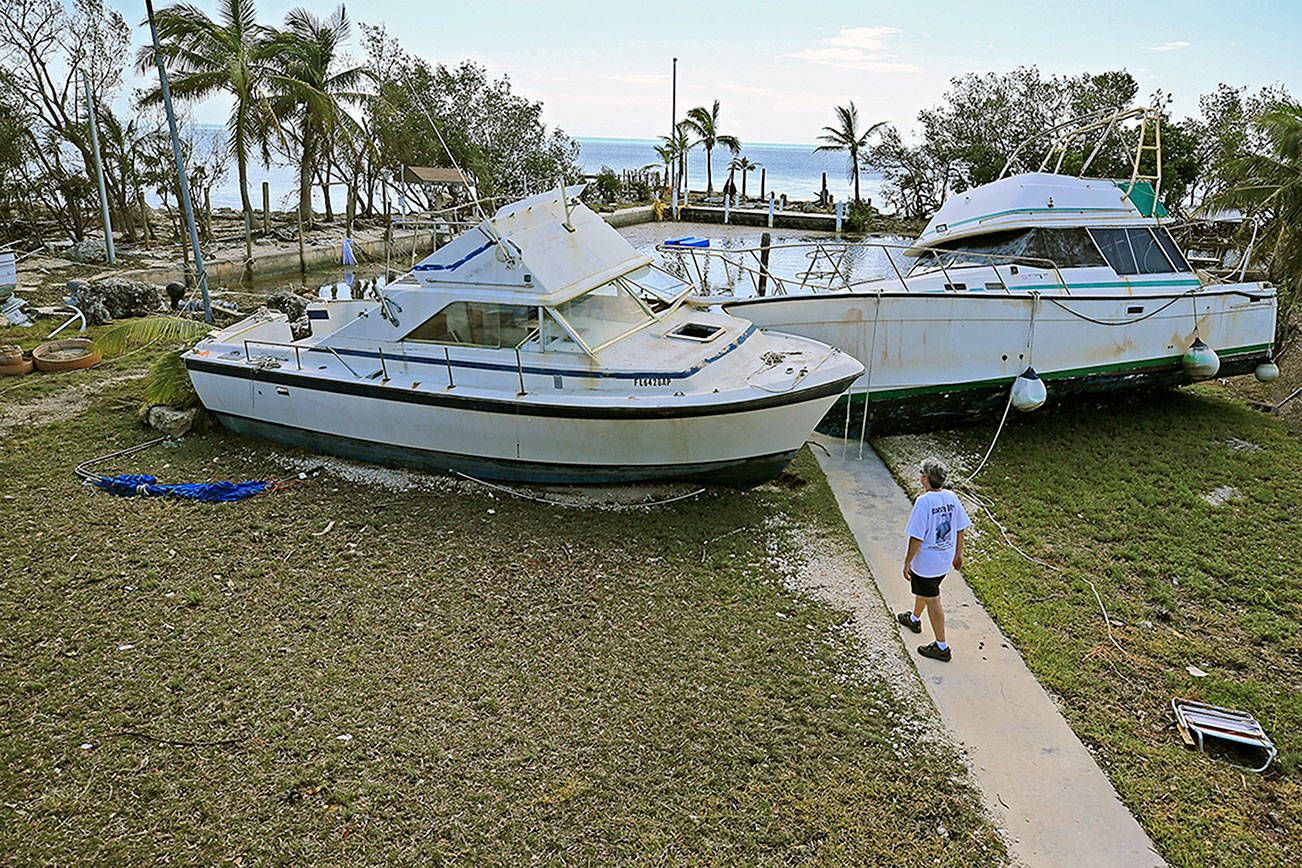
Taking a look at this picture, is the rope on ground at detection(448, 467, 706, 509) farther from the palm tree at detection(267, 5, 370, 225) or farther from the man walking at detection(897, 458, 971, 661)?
the palm tree at detection(267, 5, 370, 225)

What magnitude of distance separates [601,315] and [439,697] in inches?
168

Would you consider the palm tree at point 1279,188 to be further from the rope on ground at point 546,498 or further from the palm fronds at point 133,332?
the palm fronds at point 133,332

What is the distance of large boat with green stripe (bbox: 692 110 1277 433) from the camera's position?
9.67m

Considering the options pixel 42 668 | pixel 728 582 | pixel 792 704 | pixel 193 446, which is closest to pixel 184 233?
pixel 193 446

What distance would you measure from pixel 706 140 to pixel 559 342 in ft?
109

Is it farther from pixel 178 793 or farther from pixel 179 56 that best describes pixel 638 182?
pixel 178 793

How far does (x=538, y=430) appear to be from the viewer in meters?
7.46

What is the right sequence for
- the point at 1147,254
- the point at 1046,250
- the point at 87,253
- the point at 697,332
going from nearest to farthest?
1. the point at 697,332
2. the point at 1046,250
3. the point at 1147,254
4. the point at 87,253

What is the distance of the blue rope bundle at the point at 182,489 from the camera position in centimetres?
752

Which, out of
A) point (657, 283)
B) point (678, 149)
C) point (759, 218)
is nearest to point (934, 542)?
point (657, 283)

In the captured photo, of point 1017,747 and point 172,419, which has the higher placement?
point 172,419

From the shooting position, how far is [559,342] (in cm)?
759

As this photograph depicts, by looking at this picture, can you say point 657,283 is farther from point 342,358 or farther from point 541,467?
point 342,358

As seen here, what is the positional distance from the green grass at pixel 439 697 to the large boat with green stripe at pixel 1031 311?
3219 mm
